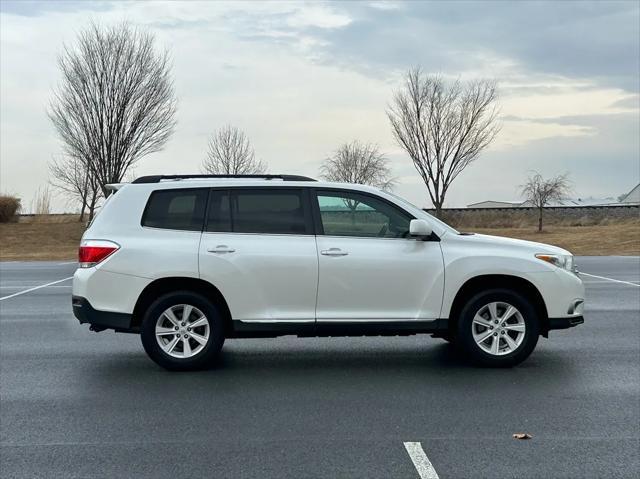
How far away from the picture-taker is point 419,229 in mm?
7156

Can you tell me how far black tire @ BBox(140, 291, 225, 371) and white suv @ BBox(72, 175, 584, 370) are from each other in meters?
0.01

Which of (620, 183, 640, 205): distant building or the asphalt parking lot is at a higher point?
(620, 183, 640, 205): distant building

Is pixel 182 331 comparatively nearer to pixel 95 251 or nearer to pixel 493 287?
pixel 95 251

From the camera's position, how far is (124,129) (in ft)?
118

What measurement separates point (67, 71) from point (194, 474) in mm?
34167

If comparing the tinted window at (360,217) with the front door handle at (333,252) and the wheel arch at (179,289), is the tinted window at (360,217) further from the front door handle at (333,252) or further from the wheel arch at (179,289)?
the wheel arch at (179,289)

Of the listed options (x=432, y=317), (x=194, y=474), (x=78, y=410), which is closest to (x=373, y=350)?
(x=432, y=317)

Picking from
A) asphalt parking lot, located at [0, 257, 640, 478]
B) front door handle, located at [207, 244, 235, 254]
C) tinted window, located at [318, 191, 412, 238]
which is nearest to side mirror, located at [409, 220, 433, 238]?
tinted window, located at [318, 191, 412, 238]

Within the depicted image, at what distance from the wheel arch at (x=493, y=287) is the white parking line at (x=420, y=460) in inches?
100.0

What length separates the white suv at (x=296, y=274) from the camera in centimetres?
725

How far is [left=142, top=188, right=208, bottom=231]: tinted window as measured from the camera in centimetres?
747

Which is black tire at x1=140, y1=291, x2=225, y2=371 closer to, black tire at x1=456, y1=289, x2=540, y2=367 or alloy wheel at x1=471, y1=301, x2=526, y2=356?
black tire at x1=456, y1=289, x2=540, y2=367

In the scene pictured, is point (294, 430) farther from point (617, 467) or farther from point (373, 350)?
point (373, 350)

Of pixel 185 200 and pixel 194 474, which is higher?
pixel 185 200
